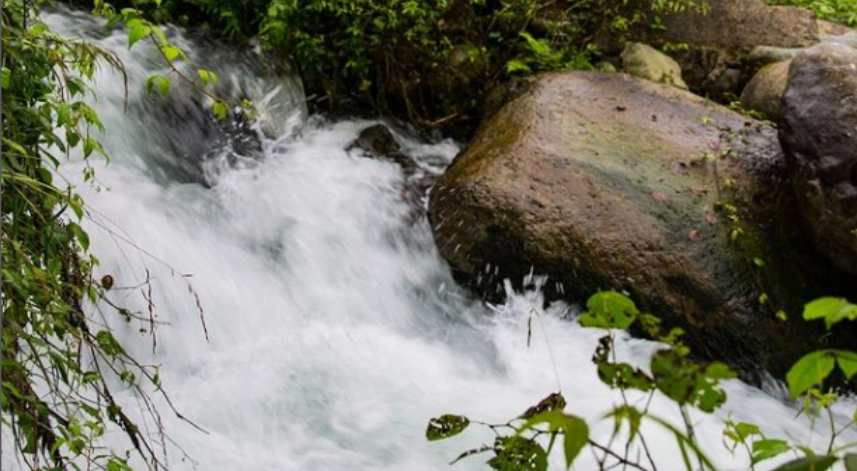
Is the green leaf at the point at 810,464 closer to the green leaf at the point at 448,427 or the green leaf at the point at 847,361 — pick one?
the green leaf at the point at 847,361

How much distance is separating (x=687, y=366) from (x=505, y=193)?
3681 millimetres

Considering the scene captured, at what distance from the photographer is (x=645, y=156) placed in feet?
16.6

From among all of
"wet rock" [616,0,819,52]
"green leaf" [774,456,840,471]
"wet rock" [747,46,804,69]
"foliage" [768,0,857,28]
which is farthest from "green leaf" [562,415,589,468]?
"foliage" [768,0,857,28]

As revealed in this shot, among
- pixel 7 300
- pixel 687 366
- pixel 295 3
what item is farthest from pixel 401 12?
pixel 687 366

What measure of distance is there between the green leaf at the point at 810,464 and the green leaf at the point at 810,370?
3.5 inches

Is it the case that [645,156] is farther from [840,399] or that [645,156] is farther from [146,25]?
[146,25]

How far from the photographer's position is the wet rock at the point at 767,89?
5.75 metres

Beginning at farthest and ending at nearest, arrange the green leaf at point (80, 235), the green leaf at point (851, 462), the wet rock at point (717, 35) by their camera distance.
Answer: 1. the wet rock at point (717, 35)
2. the green leaf at point (80, 235)
3. the green leaf at point (851, 462)

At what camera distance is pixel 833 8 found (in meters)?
7.49

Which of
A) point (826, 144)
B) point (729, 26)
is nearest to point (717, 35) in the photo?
point (729, 26)

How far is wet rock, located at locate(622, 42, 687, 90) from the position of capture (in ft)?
20.7

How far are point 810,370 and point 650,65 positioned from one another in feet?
18.3

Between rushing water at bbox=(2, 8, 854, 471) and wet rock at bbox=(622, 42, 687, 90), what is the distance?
1.68 m

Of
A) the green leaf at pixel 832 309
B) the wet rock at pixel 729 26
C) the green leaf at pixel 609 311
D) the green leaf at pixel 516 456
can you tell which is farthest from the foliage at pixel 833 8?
the green leaf at pixel 832 309
